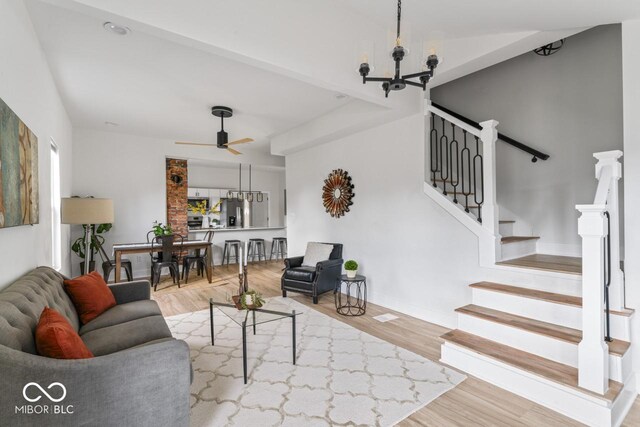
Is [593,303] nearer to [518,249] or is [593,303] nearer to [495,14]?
[518,249]

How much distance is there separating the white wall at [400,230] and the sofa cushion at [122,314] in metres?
2.92

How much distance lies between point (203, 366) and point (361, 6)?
3.57m

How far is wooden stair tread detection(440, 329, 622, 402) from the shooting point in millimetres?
2088

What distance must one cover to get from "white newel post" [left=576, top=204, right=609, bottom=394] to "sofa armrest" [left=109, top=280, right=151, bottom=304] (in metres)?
3.66

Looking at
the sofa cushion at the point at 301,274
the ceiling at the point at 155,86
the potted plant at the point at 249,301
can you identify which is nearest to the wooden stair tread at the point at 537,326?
the potted plant at the point at 249,301

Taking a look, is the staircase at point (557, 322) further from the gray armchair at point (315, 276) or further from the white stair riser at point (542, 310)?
the gray armchair at point (315, 276)

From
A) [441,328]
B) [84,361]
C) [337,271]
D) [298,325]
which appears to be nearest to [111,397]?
[84,361]

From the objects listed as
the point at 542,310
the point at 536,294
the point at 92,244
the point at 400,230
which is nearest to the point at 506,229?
the point at 400,230

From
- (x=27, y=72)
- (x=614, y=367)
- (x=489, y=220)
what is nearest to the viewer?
(x=614, y=367)

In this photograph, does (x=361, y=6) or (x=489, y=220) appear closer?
(x=361, y=6)

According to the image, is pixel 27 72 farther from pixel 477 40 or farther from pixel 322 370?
pixel 477 40

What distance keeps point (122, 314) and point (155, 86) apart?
274 centimetres

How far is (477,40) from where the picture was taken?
305 cm

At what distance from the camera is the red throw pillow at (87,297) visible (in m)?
2.52
